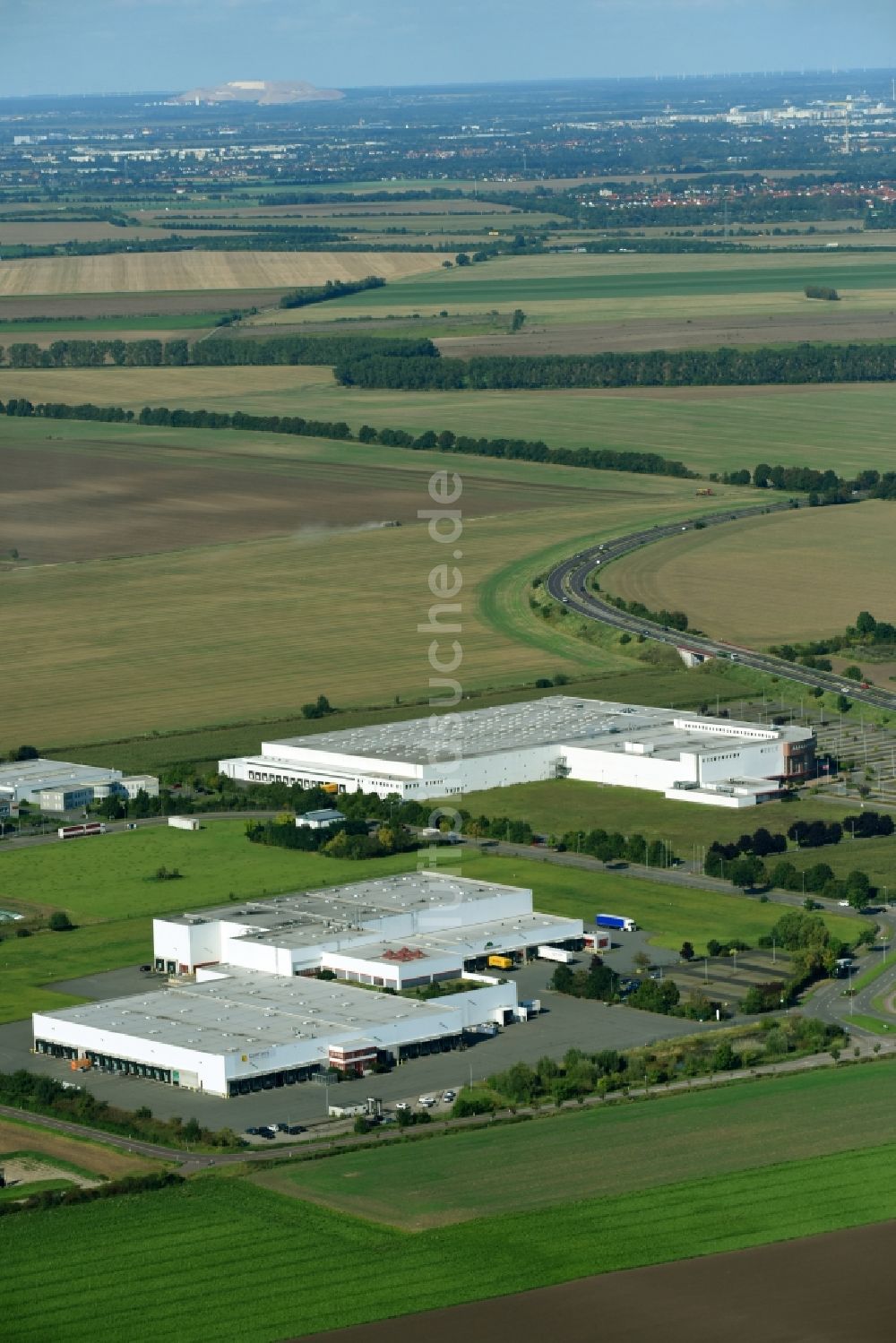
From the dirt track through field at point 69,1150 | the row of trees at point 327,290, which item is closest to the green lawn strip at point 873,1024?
the dirt track through field at point 69,1150

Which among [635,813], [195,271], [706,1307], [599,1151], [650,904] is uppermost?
[195,271]

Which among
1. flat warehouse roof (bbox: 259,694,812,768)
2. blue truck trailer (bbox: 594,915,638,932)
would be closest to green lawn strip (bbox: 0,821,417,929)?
flat warehouse roof (bbox: 259,694,812,768)

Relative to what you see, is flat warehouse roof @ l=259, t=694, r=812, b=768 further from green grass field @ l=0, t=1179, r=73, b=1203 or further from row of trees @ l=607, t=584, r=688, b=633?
green grass field @ l=0, t=1179, r=73, b=1203

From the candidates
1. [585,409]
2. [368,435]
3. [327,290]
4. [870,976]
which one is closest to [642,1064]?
[870,976]

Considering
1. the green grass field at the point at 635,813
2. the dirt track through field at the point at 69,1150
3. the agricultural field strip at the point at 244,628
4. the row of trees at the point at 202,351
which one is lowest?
the green grass field at the point at 635,813

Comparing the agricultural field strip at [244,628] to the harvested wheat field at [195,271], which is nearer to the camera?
the agricultural field strip at [244,628]

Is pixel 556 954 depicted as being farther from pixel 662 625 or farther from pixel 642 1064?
pixel 662 625

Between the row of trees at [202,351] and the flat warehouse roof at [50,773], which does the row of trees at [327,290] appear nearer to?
the row of trees at [202,351]
